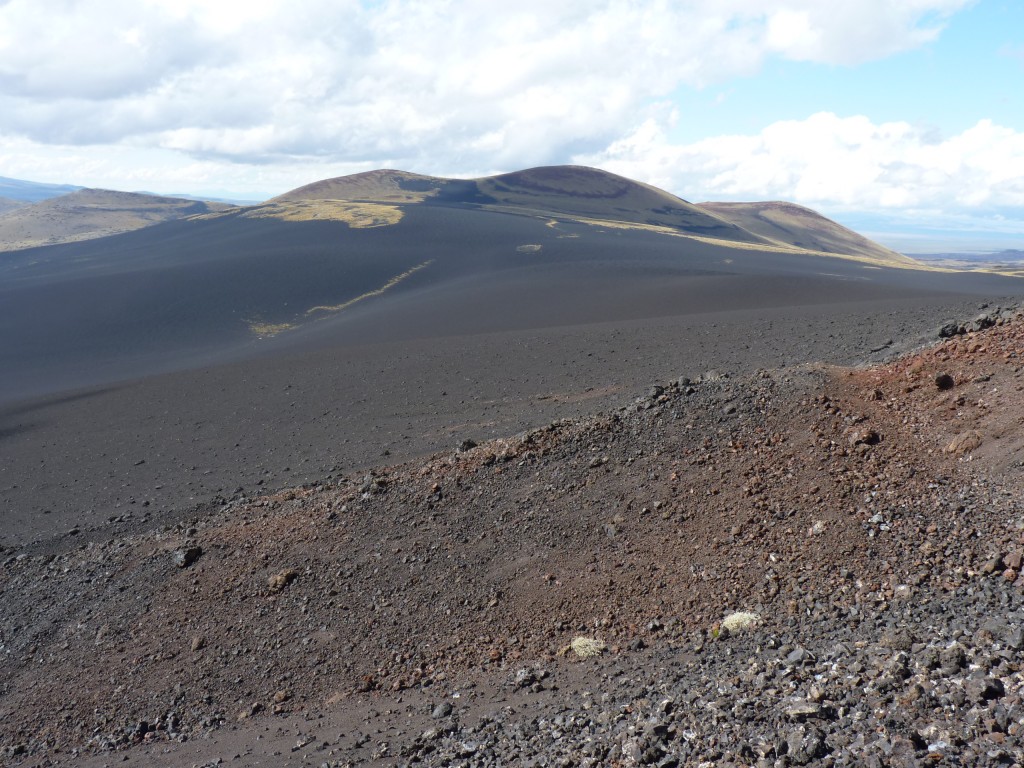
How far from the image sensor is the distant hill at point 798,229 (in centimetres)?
8894

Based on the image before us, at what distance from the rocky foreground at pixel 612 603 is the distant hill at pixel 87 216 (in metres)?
95.3

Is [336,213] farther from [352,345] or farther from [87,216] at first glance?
[87,216]

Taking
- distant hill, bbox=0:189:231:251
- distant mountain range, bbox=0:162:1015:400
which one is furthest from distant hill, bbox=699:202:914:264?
distant hill, bbox=0:189:231:251

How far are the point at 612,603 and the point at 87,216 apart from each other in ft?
432

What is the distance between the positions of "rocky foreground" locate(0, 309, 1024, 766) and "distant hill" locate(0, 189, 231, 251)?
313 feet

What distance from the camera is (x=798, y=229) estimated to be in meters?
98.4

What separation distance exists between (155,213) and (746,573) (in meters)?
136

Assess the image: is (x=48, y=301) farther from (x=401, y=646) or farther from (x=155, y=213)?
(x=155, y=213)

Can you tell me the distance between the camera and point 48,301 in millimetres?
39281

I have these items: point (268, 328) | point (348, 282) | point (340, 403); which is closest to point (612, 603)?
point (340, 403)

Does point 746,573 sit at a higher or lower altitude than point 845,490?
lower

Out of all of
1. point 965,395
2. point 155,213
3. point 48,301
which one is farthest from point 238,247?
point 155,213

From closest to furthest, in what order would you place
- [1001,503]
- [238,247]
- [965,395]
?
[1001,503], [965,395], [238,247]

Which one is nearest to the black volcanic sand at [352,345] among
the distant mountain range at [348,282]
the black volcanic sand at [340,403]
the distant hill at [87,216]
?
the black volcanic sand at [340,403]
